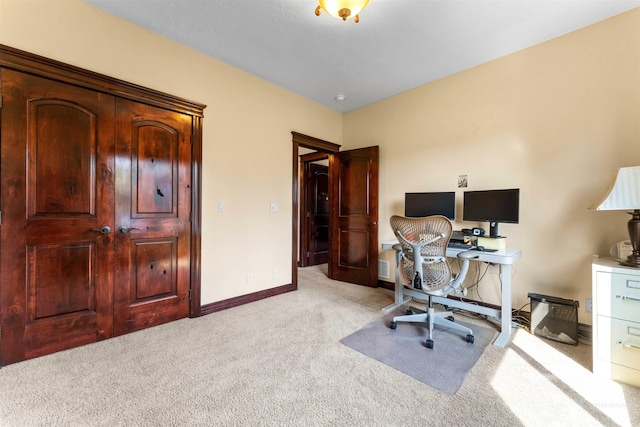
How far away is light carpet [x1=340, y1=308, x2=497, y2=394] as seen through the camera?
1.82 metres

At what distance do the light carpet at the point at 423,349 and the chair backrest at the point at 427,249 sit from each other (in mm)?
475

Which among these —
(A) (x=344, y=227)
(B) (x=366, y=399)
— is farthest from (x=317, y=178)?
(B) (x=366, y=399)

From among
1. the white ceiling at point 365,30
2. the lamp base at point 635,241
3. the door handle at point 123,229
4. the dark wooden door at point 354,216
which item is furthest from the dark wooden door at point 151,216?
the lamp base at point 635,241

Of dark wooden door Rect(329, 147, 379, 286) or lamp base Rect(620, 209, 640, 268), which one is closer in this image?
lamp base Rect(620, 209, 640, 268)

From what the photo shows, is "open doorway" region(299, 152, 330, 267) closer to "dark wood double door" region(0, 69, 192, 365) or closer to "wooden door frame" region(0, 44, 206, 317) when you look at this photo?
"wooden door frame" region(0, 44, 206, 317)

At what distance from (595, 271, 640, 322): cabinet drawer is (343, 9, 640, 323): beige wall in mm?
705

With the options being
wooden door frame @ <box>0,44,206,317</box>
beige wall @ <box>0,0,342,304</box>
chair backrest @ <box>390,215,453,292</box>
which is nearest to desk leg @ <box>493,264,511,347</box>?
chair backrest @ <box>390,215,453,292</box>

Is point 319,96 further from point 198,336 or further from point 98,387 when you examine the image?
point 98,387

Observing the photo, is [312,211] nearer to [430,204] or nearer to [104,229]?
[430,204]

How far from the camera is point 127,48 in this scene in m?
2.37

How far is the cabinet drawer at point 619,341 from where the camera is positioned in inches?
67.6

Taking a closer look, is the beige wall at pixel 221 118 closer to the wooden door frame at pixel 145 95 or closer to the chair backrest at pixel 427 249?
the wooden door frame at pixel 145 95

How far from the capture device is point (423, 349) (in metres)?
2.16

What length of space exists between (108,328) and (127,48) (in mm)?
2480
